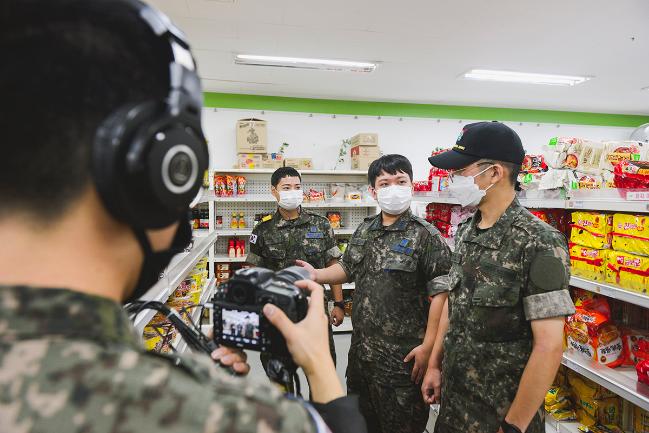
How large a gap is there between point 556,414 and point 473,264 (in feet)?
5.19

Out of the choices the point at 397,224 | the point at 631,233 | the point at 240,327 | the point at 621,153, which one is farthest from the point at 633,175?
the point at 240,327

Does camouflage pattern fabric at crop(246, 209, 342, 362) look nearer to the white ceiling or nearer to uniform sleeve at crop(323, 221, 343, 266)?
uniform sleeve at crop(323, 221, 343, 266)

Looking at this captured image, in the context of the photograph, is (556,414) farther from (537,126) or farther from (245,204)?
(537,126)

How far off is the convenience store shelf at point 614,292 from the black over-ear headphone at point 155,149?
2.20 meters

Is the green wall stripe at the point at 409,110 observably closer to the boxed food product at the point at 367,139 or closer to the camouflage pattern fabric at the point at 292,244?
the boxed food product at the point at 367,139

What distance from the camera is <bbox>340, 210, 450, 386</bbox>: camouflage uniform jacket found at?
2336mm

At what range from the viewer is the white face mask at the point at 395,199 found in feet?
8.55

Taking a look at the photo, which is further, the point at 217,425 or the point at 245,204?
the point at 245,204

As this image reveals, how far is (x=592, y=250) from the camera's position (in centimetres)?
232

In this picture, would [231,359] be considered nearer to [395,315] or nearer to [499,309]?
[499,309]

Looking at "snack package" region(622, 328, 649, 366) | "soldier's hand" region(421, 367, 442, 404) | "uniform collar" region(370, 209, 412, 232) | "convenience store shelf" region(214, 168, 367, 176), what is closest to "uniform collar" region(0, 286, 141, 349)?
"soldier's hand" region(421, 367, 442, 404)

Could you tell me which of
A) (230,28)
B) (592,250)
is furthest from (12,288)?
(230,28)

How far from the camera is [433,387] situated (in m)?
2.05

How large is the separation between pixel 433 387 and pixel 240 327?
153 centimetres
